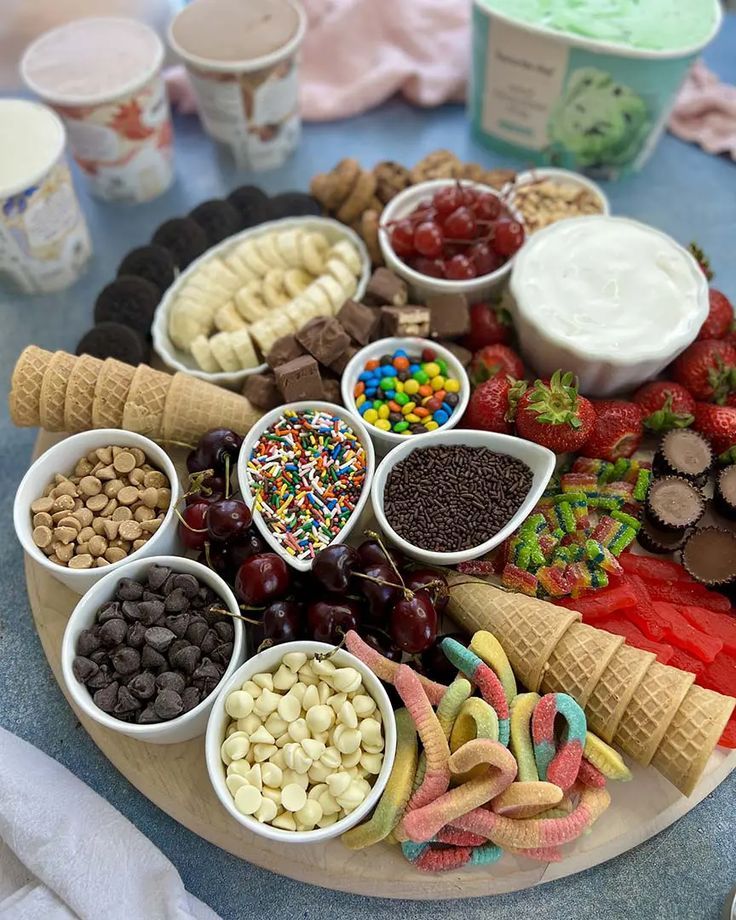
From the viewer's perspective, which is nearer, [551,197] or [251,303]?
[251,303]

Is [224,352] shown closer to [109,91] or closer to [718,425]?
[109,91]

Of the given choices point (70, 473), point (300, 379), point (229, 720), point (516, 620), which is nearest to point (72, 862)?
point (229, 720)

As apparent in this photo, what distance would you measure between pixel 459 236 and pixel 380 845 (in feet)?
4.17

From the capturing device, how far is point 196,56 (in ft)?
6.88

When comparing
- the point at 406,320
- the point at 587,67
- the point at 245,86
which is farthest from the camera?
the point at 245,86

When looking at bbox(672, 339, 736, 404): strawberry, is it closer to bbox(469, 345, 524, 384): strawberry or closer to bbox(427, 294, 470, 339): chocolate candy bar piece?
bbox(469, 345, 524, 384): strawberry

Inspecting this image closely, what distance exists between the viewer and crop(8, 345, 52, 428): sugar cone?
1.66 meters

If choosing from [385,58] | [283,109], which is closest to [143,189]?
[283,109]

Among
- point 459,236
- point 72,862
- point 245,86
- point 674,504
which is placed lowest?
point 72,862

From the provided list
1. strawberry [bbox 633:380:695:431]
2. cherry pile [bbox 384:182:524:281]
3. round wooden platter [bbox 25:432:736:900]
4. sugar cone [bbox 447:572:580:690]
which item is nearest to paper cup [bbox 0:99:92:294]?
cherry pile [bbox 384:182:524:281]

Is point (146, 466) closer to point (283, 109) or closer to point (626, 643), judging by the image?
point (626, 643)

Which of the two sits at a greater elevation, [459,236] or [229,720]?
[459,236]

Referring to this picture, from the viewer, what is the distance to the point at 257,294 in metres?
1.93

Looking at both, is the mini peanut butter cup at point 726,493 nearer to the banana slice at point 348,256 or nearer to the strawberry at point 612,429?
the strawberry at point 612,429
